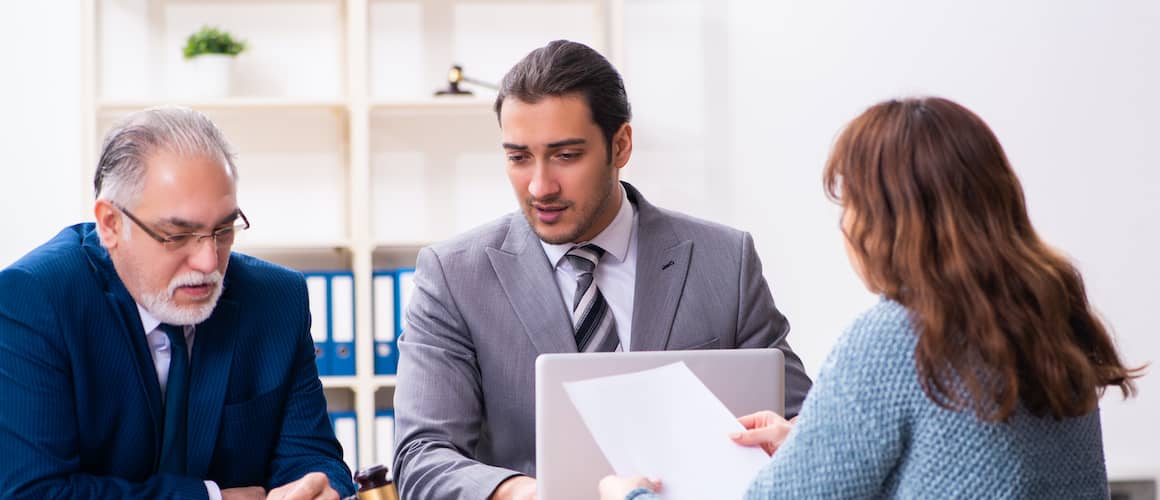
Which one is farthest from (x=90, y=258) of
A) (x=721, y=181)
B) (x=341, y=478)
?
(x=721, y=181)

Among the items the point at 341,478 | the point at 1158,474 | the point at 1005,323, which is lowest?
the point at 1158,474

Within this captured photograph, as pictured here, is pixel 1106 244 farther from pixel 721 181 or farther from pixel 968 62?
pixel 721 181

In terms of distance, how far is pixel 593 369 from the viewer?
58.1 inches

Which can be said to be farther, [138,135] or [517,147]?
→ [517,147]

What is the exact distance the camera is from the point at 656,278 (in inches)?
80.5

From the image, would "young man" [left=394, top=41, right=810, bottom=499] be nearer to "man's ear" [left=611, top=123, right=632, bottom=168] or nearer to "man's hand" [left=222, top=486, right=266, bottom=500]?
"man's ear" [left=611, top=123, right=632, bottom=168]

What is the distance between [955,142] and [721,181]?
8.13 feet

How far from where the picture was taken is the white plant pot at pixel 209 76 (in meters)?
3.49

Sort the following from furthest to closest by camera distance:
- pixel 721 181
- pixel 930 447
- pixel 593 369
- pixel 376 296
→ pixel 721 181
pixel 376 296
pixel 593 369
pixel 930 447

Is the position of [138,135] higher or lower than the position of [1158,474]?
higher

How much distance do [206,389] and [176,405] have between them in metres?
0.05

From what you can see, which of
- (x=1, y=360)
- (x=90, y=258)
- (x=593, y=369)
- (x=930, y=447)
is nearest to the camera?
(x=930, y=447)

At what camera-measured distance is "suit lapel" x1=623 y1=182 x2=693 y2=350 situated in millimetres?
2002

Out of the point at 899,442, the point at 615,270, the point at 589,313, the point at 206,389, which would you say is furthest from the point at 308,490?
the point at 899,442
